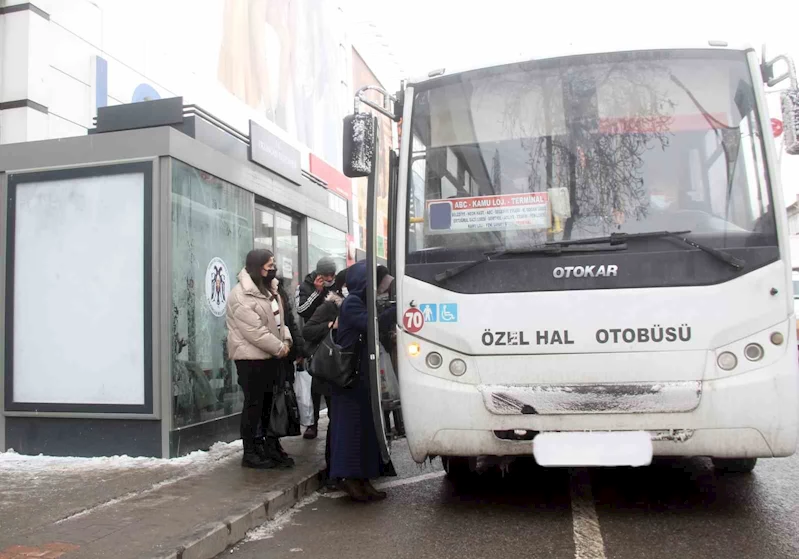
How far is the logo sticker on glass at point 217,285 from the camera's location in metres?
6.95

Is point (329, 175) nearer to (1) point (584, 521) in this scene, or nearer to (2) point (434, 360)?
(2) point (434, 360)

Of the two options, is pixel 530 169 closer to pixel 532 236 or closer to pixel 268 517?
pixel 532 236

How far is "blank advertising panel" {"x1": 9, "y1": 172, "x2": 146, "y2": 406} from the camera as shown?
628cm

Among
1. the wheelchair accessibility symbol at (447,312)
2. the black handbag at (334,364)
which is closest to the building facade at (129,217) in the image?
the black handbag at (334,364)

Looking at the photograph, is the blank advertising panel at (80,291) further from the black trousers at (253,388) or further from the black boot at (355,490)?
the black boot at (355,490)

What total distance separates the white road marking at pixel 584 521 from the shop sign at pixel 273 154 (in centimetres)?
466

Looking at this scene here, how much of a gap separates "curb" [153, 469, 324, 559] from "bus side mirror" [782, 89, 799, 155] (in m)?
4.03

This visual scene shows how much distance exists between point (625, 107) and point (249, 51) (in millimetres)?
13502

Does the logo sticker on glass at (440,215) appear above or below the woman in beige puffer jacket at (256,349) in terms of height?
above

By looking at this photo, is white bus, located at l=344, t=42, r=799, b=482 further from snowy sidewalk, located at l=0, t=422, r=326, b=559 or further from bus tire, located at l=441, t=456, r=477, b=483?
snowy sidewalk, located at l=0, t=422, r=326, b=559

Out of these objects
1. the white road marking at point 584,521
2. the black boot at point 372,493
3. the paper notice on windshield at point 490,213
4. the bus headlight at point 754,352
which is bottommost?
the white road marking at point 584,521

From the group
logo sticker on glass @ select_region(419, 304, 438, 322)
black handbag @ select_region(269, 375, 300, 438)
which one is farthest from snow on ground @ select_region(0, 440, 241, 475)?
logo sticker on glass @ select_region(419, 304, 438, 322)

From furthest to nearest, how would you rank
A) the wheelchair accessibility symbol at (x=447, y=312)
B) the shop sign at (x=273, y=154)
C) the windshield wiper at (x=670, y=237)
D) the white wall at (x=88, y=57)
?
the white wall at (x=88, y=57) → the shop sign at (x=273, y=154) → the wheelchair accessibility symbol at (x=447, y=312) → the windshield wiper at (x=670, y=237)

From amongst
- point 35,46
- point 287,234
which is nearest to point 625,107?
point 287,234
